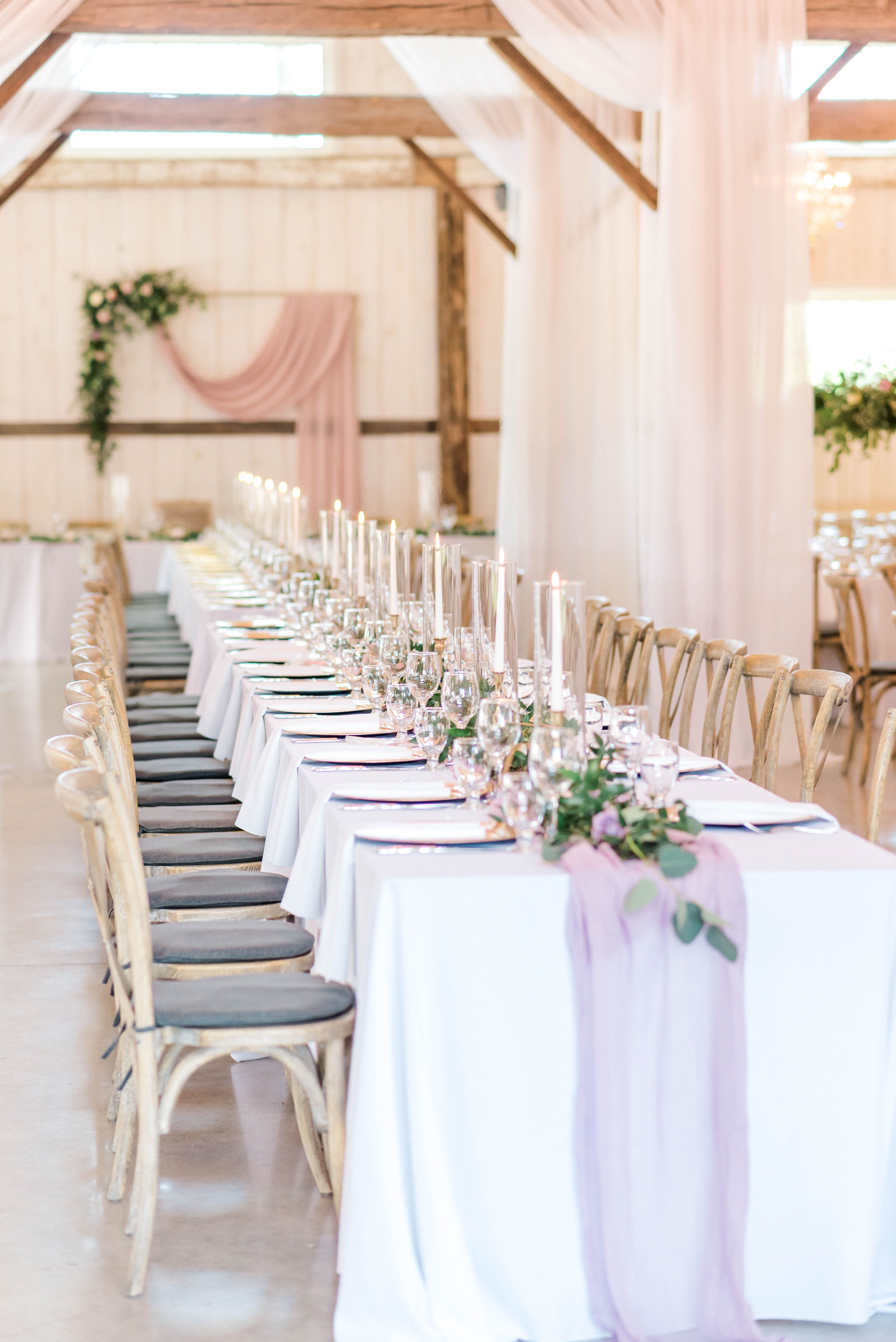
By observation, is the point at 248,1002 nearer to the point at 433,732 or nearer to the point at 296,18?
the point at 433,732

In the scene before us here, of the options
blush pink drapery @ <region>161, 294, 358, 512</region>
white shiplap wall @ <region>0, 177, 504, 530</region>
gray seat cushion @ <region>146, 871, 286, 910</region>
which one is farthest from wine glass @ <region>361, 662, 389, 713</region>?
white shiplap wall @ <region>0, 177, 504, 530</region>

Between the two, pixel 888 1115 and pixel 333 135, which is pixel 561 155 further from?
pixel 888 1115

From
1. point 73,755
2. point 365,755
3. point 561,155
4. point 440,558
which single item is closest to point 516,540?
point 561,155

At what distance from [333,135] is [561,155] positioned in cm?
234

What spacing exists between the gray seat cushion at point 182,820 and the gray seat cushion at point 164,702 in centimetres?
178

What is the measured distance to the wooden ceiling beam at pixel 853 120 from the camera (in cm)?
1045

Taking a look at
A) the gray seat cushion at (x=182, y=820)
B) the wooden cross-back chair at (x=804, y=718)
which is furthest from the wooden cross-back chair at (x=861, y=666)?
the gray seat cushion at (x=182, y=820)

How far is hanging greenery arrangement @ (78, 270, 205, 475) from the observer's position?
14.9 metres

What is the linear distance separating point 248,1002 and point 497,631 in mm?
966

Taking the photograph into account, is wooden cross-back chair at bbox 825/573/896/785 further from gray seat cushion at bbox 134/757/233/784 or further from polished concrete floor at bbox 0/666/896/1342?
polished concrete floor at bbox 0/666/896/1342

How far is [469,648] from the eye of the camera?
153 inches

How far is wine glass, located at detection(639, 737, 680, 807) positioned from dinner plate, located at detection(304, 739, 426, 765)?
0.85 meters

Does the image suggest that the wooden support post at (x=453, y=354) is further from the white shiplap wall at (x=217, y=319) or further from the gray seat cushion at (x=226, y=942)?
the gray seat cushion at (x=226, y=942)

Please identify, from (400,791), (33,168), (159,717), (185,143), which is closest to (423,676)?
(400,791)
